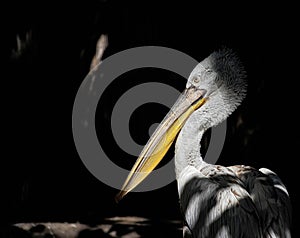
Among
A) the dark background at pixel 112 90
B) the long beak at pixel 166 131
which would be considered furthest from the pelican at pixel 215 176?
the dark background at pixel 112 90

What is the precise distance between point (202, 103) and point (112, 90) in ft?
6.98

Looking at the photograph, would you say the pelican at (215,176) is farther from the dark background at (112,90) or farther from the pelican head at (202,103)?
the dark background at (112,90)

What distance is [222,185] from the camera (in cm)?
398

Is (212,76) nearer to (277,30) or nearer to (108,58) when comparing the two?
(277,30)

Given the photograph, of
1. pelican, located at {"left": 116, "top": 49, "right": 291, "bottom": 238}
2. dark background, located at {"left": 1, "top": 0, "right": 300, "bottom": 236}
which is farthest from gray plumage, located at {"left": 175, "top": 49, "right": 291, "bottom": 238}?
dark background, located at {"left": 1, "top": 0, "right": 300, "bottom": 236}

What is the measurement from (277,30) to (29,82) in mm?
2540

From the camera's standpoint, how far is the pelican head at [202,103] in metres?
4.56

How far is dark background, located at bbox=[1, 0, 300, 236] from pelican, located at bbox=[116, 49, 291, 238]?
58.1 inches

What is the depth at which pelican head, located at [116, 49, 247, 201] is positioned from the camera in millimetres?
4562

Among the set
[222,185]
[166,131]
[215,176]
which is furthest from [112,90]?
[222,185]

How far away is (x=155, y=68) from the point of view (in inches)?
263

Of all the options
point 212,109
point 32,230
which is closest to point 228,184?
point 212,109

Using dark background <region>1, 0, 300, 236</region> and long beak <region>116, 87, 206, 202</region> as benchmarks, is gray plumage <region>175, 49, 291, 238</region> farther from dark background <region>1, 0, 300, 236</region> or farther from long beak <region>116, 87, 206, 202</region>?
dark background <region>1, 0, 300, 236</region>

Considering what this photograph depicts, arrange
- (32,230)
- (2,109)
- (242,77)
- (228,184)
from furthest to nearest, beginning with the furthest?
(2,109), (32,230), (242,77), (228,184)
